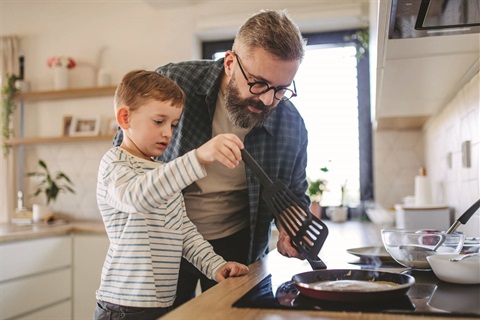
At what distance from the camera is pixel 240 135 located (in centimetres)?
152

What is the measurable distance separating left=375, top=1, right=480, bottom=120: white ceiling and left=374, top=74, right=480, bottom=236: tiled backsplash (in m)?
0.06

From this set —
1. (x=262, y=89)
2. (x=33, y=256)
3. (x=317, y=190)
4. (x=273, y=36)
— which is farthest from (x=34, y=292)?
(x=273, y=36)

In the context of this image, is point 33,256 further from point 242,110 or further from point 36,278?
point 242,110

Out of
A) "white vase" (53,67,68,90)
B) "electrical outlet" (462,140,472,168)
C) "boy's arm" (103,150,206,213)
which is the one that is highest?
"white vase" (53,67,68,90)

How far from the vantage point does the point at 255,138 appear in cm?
152

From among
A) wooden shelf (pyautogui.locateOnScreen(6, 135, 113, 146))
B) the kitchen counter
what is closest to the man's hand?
the kitchen counter

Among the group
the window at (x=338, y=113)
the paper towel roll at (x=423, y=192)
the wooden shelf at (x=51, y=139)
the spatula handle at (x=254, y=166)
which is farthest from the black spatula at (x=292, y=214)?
the wooden shelf at (x=51, y=139)

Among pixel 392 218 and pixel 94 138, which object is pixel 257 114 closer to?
pixel 392 218

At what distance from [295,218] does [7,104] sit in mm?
3138

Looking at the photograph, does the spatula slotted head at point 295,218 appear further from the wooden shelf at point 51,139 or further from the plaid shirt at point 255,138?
the wooden shelf at point 51,139

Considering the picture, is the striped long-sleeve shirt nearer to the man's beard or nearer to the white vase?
the man's beard

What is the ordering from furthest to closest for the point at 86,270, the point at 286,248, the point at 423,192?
the point at 86,270 < the point at 423,192 < the point at 286,248

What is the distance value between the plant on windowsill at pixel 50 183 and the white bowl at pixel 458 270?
284 cm

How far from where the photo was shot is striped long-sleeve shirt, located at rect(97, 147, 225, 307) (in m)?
1.07
